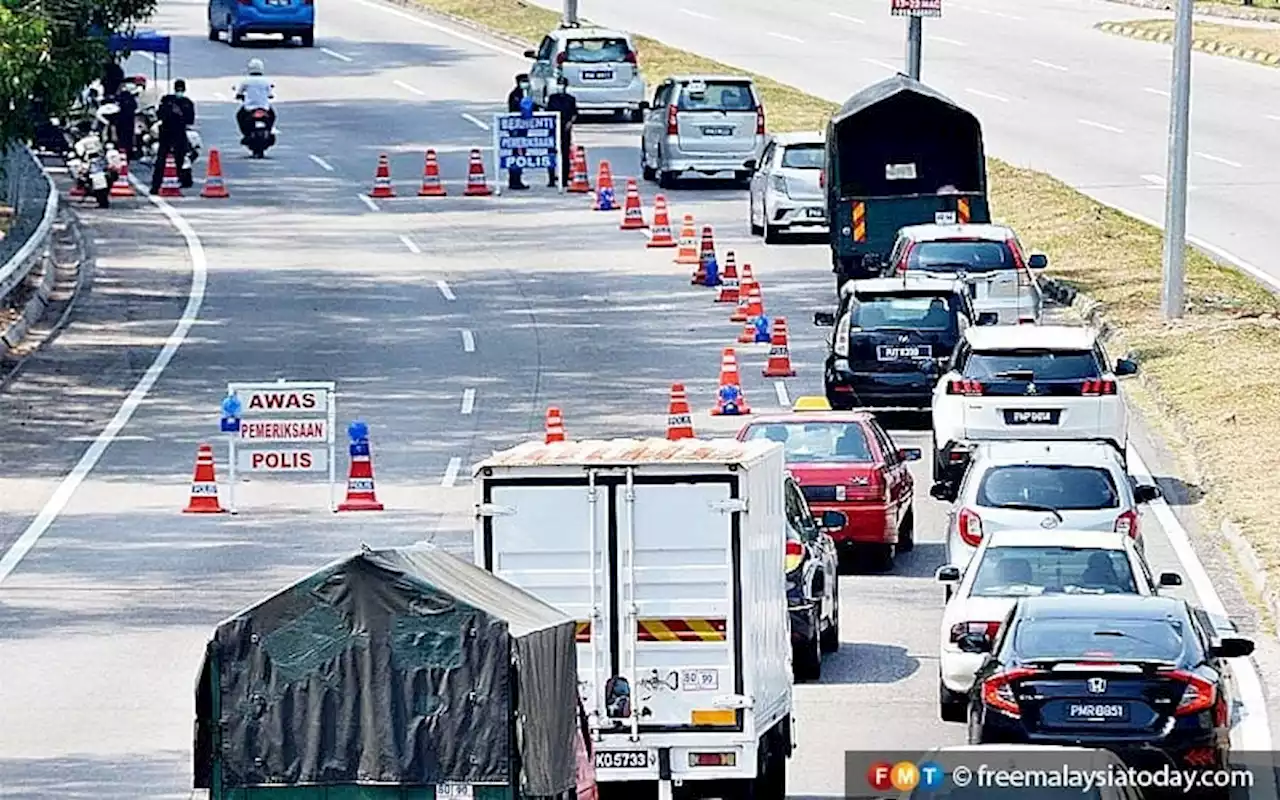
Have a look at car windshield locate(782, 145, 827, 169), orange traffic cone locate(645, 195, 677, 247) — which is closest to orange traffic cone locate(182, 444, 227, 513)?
orange traffic cone locate(645, 195, 677, 247)

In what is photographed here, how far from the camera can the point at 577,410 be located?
33.5 m

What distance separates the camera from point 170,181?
171 feet

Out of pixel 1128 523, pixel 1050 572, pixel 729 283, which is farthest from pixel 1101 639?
pixel 729 283

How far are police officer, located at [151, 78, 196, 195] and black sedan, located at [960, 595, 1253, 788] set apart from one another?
34563mm

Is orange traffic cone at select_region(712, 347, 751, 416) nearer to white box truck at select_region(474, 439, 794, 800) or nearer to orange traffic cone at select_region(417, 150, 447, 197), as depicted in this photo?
white box truck at select_region(474, 439, 794, 800)

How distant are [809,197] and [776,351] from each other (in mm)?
9899

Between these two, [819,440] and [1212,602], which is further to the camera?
[819,440]

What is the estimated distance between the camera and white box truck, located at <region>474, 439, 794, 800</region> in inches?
674

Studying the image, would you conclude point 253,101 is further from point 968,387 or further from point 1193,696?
point 1193,696

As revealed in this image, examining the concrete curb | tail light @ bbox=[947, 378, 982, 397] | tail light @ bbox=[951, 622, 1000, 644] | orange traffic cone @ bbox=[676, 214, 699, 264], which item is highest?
the concrete curb

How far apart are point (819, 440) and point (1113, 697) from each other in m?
10.0

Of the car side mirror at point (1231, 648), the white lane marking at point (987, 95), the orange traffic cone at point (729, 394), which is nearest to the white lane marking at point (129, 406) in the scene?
the orange traffic cone at point (729, 394)

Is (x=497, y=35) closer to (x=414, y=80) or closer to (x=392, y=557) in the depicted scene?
(x=414, y=80)

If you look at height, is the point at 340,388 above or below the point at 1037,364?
below
